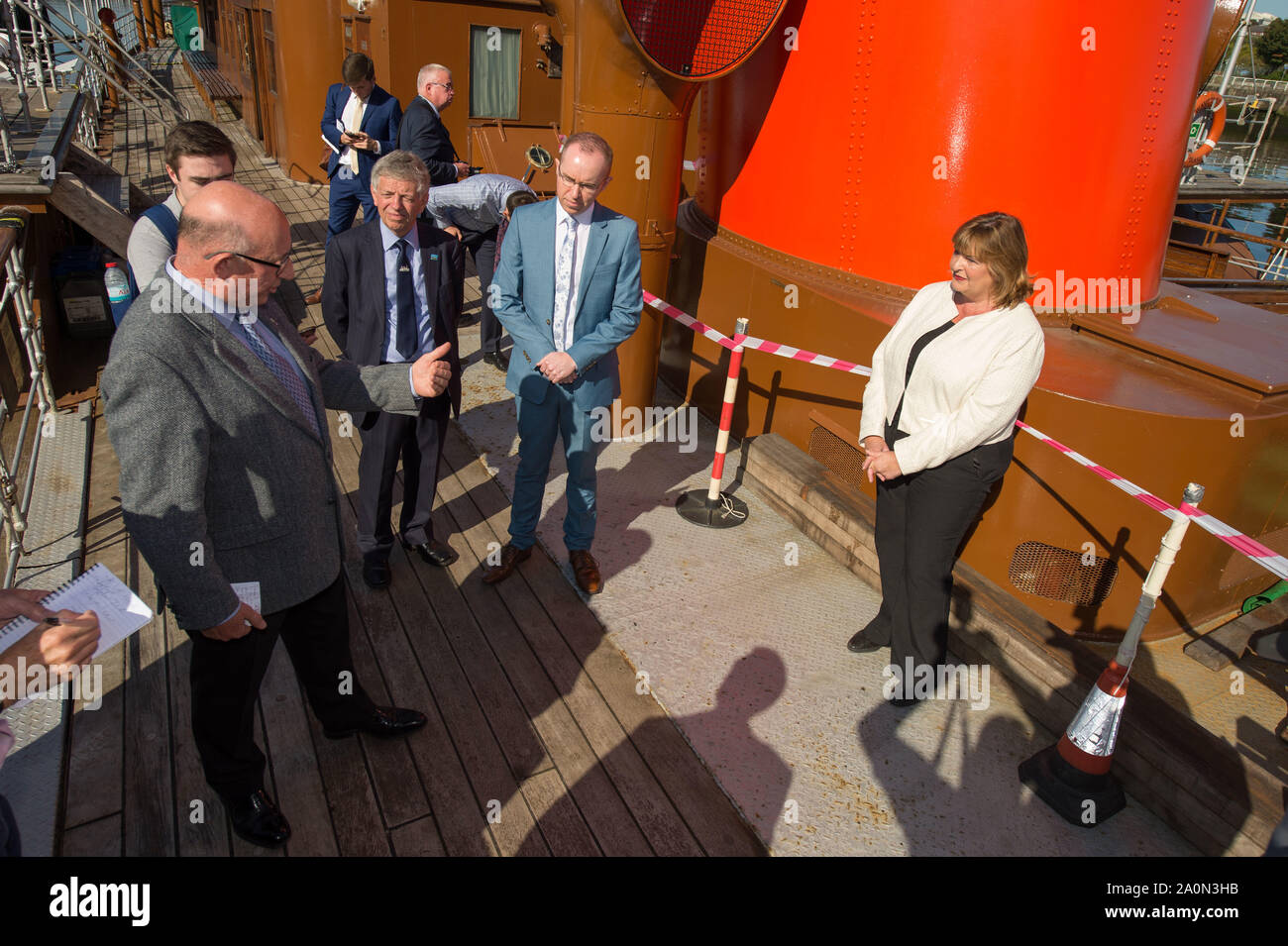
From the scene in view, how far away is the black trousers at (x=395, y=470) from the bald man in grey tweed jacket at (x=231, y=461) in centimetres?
101

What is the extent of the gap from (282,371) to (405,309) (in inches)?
57.0

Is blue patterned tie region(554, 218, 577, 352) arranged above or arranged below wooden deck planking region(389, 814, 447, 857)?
above

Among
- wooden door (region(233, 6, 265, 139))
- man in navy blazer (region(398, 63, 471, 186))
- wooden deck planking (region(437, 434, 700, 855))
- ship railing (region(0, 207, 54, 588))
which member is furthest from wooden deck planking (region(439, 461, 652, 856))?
wooden door (region(233, 6, 265, 139))

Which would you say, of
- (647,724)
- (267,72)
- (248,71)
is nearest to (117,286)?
(647,724)

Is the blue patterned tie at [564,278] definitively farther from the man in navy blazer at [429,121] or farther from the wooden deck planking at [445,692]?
the man in navy blazer at [429,121]

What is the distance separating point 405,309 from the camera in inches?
146

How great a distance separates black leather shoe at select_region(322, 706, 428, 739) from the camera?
10.1 ft

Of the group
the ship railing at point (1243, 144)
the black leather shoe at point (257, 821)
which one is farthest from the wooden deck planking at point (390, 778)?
the ship railing at point (1243, 144)

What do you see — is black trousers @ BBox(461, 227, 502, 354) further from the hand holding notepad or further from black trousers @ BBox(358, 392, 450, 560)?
the hand holding notepad

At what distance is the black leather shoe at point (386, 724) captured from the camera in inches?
121

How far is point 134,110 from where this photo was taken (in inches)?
719

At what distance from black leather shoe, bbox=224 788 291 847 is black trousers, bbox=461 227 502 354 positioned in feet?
14.0

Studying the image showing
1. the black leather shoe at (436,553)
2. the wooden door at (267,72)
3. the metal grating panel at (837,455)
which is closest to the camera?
the black leather shoe at (436,553)
